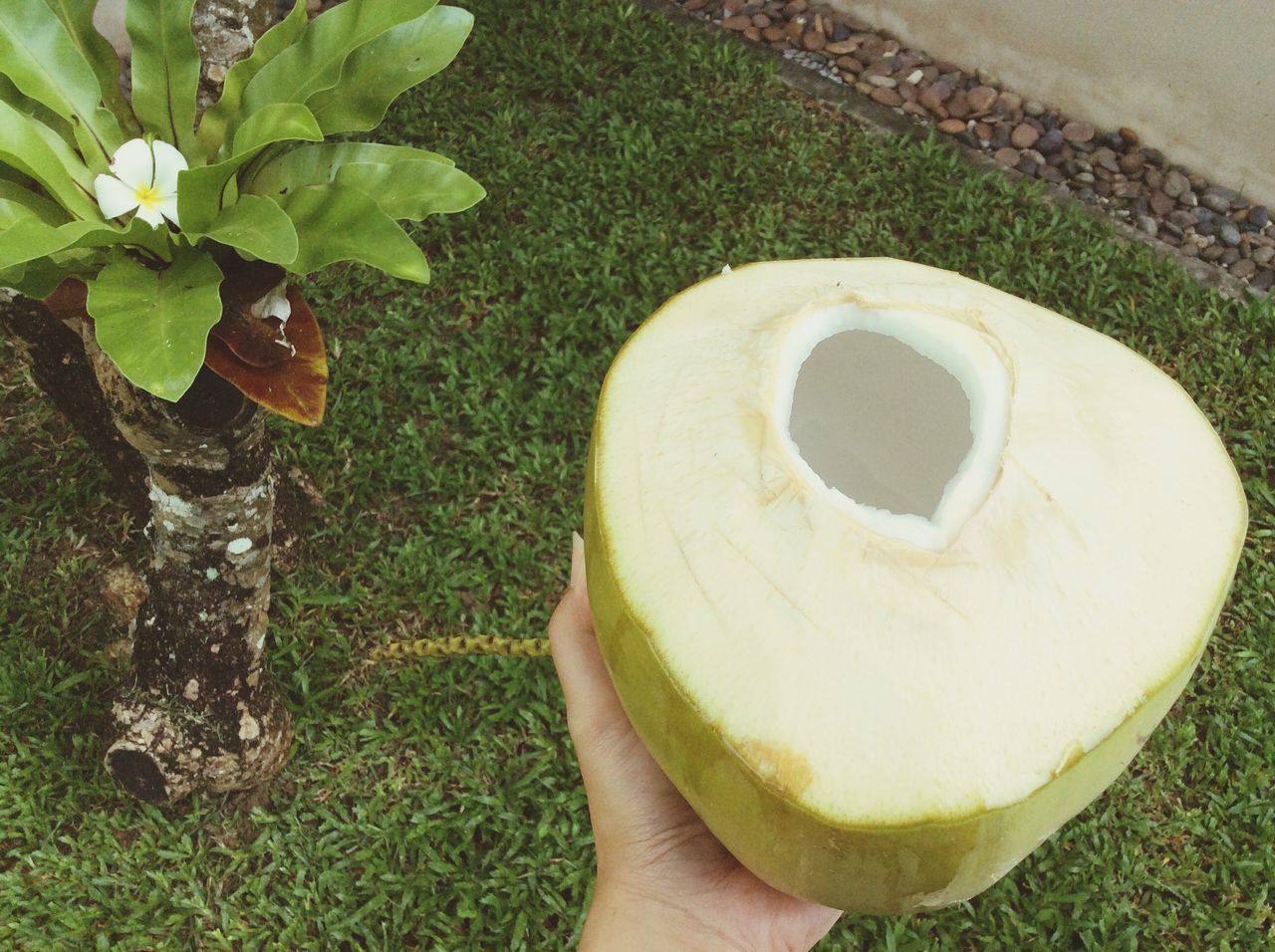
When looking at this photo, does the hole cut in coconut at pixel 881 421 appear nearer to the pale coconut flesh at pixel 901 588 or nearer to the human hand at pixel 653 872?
the pale coconut flesh at pixel 901 588

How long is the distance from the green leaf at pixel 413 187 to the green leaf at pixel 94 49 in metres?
0.42

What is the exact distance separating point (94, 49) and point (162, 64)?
0.13m

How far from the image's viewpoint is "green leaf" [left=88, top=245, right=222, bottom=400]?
1.27 m

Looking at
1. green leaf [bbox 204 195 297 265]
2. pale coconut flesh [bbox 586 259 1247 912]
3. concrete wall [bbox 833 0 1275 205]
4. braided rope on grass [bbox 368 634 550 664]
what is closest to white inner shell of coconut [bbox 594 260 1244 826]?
pale coconut flesh [bbox 586 259 1247 912]

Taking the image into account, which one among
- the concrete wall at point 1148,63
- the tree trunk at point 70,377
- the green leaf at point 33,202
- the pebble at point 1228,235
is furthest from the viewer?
the pebble at point 1228,235

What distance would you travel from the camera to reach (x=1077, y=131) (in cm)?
373

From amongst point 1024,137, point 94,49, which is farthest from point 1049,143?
point 94,49

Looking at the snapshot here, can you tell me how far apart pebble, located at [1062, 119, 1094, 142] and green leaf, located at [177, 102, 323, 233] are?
3.23 m

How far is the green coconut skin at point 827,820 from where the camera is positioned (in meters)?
1.05

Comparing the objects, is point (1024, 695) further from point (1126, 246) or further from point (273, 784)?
point (1126, 246)

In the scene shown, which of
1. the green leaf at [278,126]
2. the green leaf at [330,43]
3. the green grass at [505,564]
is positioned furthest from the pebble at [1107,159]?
the green leaf at [278,126]

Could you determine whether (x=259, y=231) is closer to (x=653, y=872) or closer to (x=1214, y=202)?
(x=653, y=872)

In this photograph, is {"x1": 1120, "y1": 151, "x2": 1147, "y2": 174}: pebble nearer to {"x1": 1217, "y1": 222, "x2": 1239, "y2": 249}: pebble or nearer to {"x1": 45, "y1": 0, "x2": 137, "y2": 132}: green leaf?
{"x1": 1217, "y1": 222, "x2": 1239, "y2": 249}: pebble

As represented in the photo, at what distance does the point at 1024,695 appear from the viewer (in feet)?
Answer: 3.46
